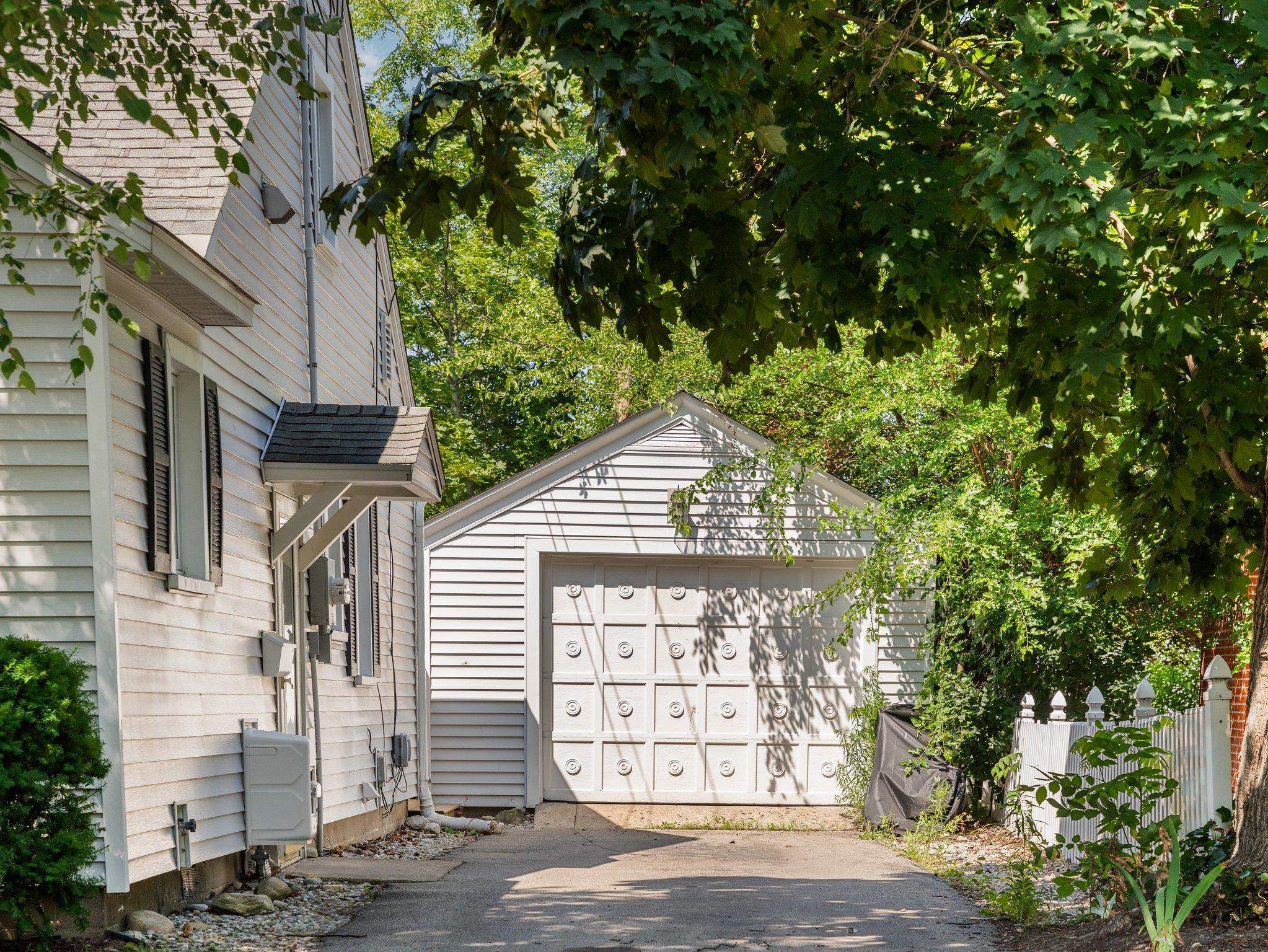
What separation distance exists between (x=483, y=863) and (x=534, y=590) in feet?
13.6

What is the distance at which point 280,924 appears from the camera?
7.29 meters

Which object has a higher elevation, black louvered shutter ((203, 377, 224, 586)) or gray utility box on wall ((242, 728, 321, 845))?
black louvered shutter ((203, 377, 224, 586))

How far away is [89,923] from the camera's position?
6137mm

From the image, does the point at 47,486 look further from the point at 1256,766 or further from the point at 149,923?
the point at 1256,766

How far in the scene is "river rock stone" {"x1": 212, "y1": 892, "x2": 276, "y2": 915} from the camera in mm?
7355

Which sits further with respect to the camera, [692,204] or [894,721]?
[894,721]

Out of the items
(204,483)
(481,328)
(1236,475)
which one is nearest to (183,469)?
(204,483)

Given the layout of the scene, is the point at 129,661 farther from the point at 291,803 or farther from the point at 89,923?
the point at 291,803

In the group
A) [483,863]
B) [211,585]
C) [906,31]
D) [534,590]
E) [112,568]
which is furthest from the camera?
[534,590]

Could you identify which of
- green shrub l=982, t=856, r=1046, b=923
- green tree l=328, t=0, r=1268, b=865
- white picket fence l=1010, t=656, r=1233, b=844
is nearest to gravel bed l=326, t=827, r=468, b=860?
green shrub l=982, t=856, r=1046, b=923

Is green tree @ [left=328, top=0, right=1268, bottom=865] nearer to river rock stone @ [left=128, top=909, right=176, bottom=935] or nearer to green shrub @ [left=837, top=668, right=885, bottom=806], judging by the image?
river rock stone @ [left=128, top=909, right=176, bottom=935]

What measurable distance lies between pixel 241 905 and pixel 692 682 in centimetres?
718

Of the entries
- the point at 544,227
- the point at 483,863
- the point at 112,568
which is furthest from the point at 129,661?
the point at 544,227

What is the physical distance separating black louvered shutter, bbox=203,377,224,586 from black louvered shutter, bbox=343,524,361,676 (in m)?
3.05
